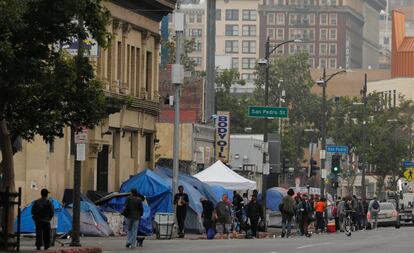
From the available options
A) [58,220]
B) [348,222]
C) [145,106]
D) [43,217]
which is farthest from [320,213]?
[43,217]

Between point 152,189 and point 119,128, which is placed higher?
point 119,128

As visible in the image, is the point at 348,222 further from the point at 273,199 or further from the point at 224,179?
the point at 273,199

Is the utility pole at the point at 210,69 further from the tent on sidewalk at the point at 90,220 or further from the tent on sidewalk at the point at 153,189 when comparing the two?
the tent on sidewalk at the point at 90,220

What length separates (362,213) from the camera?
67.1m

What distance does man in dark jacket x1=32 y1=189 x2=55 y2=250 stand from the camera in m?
32.4

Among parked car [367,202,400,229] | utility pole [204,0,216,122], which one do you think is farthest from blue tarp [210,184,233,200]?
utility pole [204,0,216,122]

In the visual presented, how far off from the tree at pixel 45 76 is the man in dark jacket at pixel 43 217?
1.89m

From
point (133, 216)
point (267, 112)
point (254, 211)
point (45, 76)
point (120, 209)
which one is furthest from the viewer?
point (267, 112)

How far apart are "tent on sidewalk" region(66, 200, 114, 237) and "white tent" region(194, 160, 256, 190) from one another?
11.9 m

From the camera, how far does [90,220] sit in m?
44.4

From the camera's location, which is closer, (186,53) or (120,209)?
(120,209)

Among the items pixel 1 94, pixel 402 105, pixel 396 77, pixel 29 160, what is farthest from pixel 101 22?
pixel 396 77

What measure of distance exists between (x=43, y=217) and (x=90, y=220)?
1191 cm

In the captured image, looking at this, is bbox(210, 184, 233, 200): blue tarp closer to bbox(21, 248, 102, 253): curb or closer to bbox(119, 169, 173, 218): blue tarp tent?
bbox(119, 169, 173, 218): blue tarp tent
